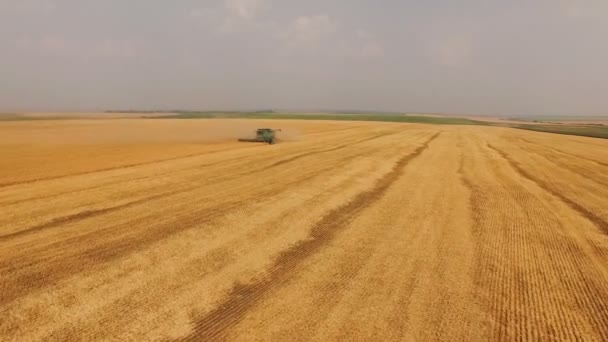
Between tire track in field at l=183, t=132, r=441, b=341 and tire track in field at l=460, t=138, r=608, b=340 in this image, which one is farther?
tire track in field at l=460, t=138, r=608, b=340

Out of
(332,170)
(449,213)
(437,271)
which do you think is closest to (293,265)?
(437,271)

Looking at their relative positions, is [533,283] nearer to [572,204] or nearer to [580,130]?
[572,204]

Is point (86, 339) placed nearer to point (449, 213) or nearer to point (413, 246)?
point (413, 246)

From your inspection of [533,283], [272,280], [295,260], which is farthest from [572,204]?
[272,280]

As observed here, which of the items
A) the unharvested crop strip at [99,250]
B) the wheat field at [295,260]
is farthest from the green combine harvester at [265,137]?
the unharvested crop strip at [99,250]

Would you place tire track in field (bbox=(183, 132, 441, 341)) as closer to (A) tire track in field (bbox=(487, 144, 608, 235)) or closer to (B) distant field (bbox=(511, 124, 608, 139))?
(A) tire track in field (bbox=(487, 144, 608, 235))

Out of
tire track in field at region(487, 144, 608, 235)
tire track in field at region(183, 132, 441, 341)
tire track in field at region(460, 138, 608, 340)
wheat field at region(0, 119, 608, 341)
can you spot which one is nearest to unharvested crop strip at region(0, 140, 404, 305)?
wheat field at region(0, 119, 608, 341)
